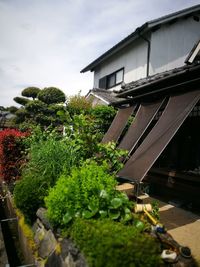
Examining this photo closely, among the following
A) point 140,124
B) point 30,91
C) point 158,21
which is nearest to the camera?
point 140,124

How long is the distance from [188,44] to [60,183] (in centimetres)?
1235

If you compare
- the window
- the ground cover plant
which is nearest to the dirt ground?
the ground cover plant

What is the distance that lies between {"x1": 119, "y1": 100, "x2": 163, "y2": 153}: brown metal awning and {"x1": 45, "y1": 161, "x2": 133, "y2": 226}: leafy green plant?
79.3 inches

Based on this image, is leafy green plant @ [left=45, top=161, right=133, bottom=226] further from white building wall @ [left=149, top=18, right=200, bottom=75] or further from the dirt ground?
white building wall @ [left=149, top=18, right=200, bottom=75]

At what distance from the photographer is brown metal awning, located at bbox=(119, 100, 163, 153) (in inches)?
235

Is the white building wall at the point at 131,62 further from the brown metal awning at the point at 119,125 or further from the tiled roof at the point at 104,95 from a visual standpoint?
the brown metal awning at the point at 119,125

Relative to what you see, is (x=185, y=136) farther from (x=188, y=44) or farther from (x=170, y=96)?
(x=188, y=44)

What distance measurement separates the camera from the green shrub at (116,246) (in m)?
2.61

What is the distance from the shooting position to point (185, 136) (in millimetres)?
7098

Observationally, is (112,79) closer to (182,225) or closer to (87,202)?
(182,225)

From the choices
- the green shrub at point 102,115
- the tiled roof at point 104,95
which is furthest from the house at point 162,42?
the green shrub at point 102,115

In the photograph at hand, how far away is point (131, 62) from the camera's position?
625 inches

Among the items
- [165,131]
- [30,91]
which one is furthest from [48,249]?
[30,91]

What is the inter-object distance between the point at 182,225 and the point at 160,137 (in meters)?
1.95
